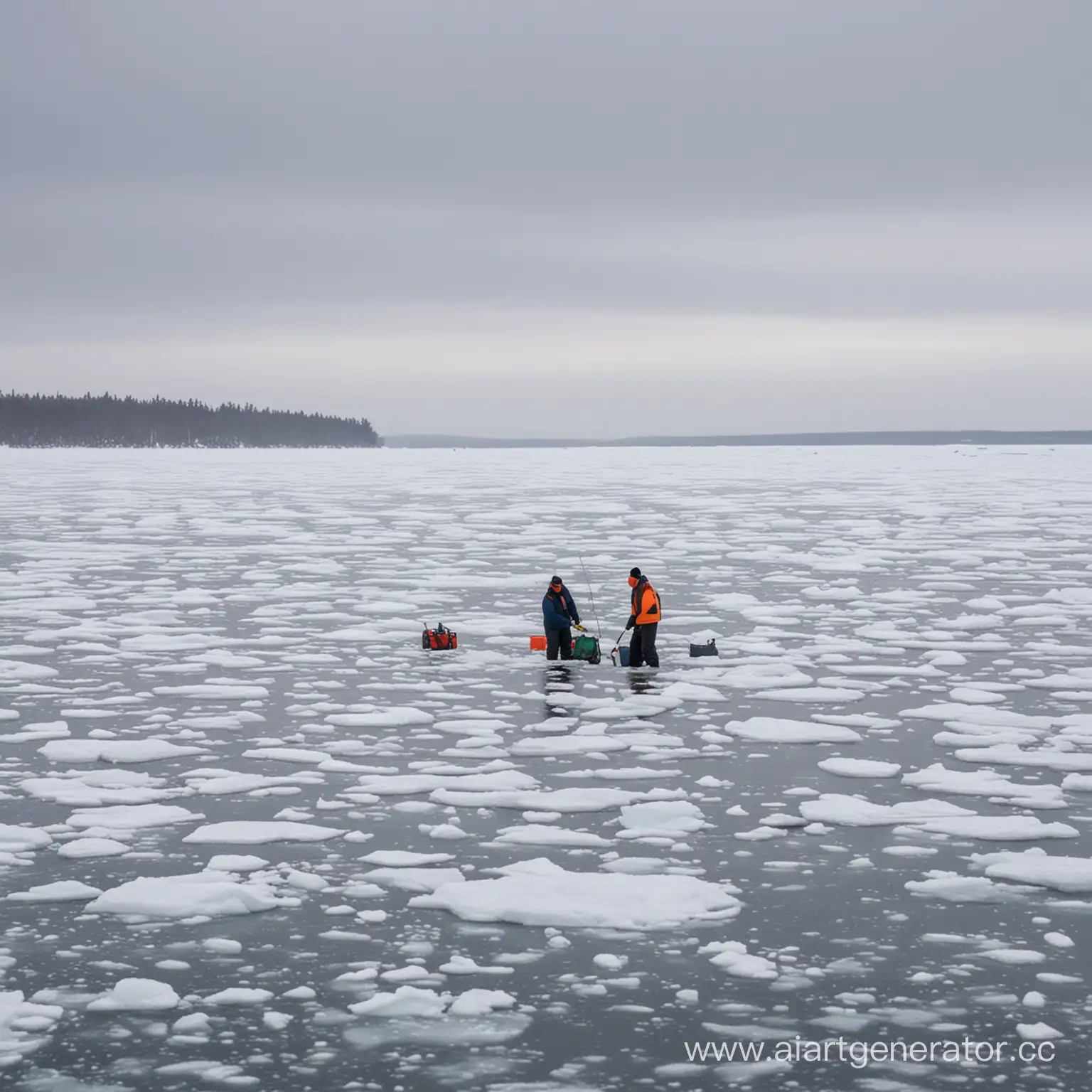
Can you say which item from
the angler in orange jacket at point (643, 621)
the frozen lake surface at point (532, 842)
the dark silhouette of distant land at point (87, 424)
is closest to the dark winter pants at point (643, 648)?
the angler in orange jacket at point (643, 621)

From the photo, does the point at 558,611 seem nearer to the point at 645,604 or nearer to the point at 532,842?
the point at 645,604

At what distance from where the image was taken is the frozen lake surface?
198 inches

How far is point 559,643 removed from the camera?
46.4 feet

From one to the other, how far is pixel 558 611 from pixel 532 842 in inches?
246

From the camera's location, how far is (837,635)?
1555 cm

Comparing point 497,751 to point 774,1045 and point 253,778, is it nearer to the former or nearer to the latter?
point 253,778

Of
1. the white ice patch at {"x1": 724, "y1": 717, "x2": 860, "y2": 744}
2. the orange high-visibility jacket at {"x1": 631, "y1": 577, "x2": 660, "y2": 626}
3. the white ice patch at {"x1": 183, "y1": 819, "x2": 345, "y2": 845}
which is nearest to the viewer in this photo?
the white ice patch at {"x1": 183, "y1": 819, "x2": 345, "y2": 845}

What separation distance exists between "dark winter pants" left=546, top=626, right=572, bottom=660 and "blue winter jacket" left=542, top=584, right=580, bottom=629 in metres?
0.12

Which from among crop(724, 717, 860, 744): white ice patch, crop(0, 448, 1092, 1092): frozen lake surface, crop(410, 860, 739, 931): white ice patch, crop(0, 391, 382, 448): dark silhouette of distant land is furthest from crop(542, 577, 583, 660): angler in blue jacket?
crop(0, 391, 382, 448): dark silhouette of distant land

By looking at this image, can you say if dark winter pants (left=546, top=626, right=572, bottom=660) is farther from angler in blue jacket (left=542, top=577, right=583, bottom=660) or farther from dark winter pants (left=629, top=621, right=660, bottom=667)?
dark winter pants (left=629, top=621, right=660, bottom=667)

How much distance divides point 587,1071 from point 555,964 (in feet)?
3.46

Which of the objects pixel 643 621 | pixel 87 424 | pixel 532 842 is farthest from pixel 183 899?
pixel 87 424

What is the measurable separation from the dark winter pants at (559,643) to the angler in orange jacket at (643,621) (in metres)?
0.70

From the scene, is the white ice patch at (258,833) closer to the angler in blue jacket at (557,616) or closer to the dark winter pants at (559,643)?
the angler in blue jacket at (557,616)
